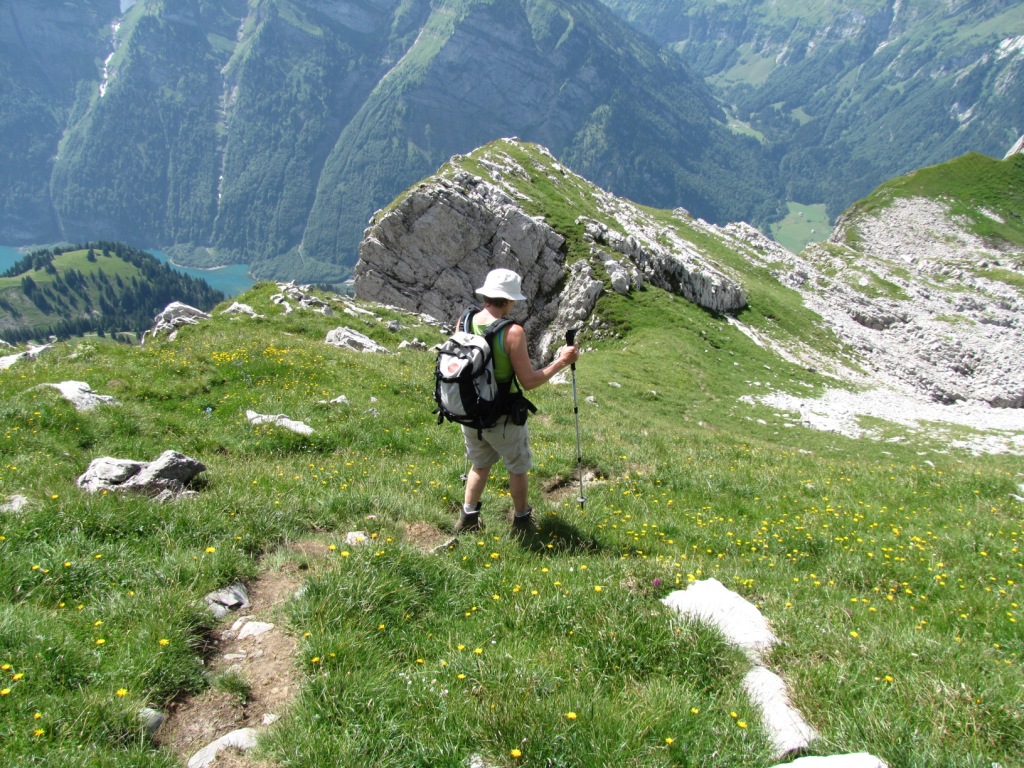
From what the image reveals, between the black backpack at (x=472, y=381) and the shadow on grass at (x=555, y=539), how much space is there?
183 cm

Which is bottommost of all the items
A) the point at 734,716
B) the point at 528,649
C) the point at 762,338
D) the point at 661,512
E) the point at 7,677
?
the point at 762,338

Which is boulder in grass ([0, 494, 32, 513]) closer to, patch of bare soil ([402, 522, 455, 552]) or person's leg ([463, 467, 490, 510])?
patch of bare soil ([402, 522, 455, 552])

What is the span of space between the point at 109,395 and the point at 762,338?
50.5m

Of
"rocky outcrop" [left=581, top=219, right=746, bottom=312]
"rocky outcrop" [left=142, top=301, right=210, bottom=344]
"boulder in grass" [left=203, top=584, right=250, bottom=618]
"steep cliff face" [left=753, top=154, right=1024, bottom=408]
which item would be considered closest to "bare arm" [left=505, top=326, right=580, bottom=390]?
"boulder in grass" [left=203, top=584, right=250, bottom=618]

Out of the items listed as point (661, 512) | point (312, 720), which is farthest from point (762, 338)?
point (312, 720)

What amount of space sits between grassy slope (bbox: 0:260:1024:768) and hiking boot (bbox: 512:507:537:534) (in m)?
0.23

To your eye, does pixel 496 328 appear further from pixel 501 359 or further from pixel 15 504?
pixel 15 504

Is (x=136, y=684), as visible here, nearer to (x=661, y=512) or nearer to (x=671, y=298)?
(x=661, y=512)

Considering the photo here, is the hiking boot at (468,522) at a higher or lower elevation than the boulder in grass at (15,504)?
higher

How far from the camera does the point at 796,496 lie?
37.3 ft

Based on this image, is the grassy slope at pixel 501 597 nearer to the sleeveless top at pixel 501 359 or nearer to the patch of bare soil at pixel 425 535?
the patch of bare soil at pixel 425 535

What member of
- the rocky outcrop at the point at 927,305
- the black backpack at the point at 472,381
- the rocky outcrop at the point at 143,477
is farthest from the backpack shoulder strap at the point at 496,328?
the rocky outcrop at the point at 927,305

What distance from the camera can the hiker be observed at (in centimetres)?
740

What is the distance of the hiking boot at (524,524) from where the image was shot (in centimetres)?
831
